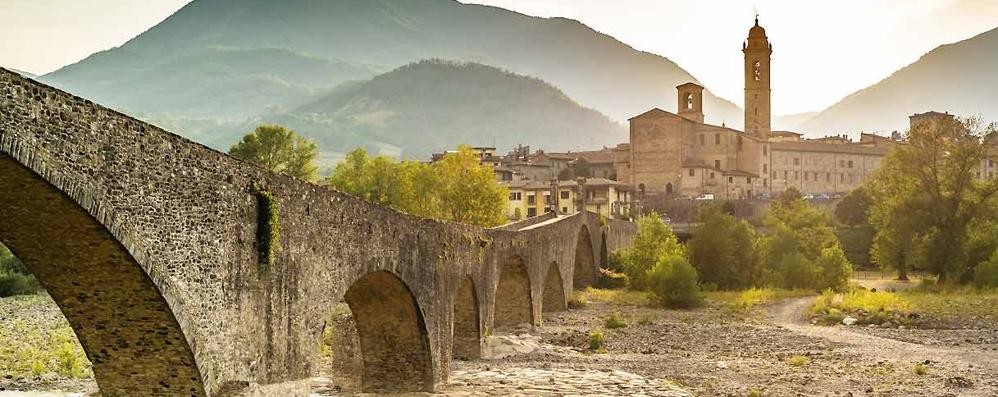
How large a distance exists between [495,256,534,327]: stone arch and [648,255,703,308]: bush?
11.2 metres

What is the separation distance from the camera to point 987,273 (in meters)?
54.8

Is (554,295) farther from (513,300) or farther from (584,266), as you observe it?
(584,266)

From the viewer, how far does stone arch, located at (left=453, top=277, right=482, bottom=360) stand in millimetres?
35219

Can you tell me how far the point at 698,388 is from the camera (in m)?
29.4

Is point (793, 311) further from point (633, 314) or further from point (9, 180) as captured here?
point (9, 180)

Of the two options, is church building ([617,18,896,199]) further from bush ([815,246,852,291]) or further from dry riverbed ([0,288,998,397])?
dry riverbed ([0,288,998,397])

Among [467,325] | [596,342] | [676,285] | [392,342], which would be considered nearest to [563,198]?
[676,285]

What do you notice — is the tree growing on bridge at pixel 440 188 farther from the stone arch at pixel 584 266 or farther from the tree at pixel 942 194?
the tree at pixel 942 194

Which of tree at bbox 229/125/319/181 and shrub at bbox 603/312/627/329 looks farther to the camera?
tree at bbox 229/125/319/181

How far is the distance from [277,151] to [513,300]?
3540 centimetres

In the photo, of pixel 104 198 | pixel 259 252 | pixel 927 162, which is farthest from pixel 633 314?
pixel 104 198

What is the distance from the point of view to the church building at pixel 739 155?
123m

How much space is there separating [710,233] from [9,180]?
2162 inches

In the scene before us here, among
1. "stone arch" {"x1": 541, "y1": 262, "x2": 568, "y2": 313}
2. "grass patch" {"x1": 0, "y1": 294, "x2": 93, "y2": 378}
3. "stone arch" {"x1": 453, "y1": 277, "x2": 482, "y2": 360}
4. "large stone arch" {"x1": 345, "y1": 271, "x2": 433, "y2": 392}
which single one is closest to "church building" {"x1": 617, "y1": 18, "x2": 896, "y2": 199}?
"stone arch" {"x1": 541, "y1": 262, "x2": 568, "y2": 313}
